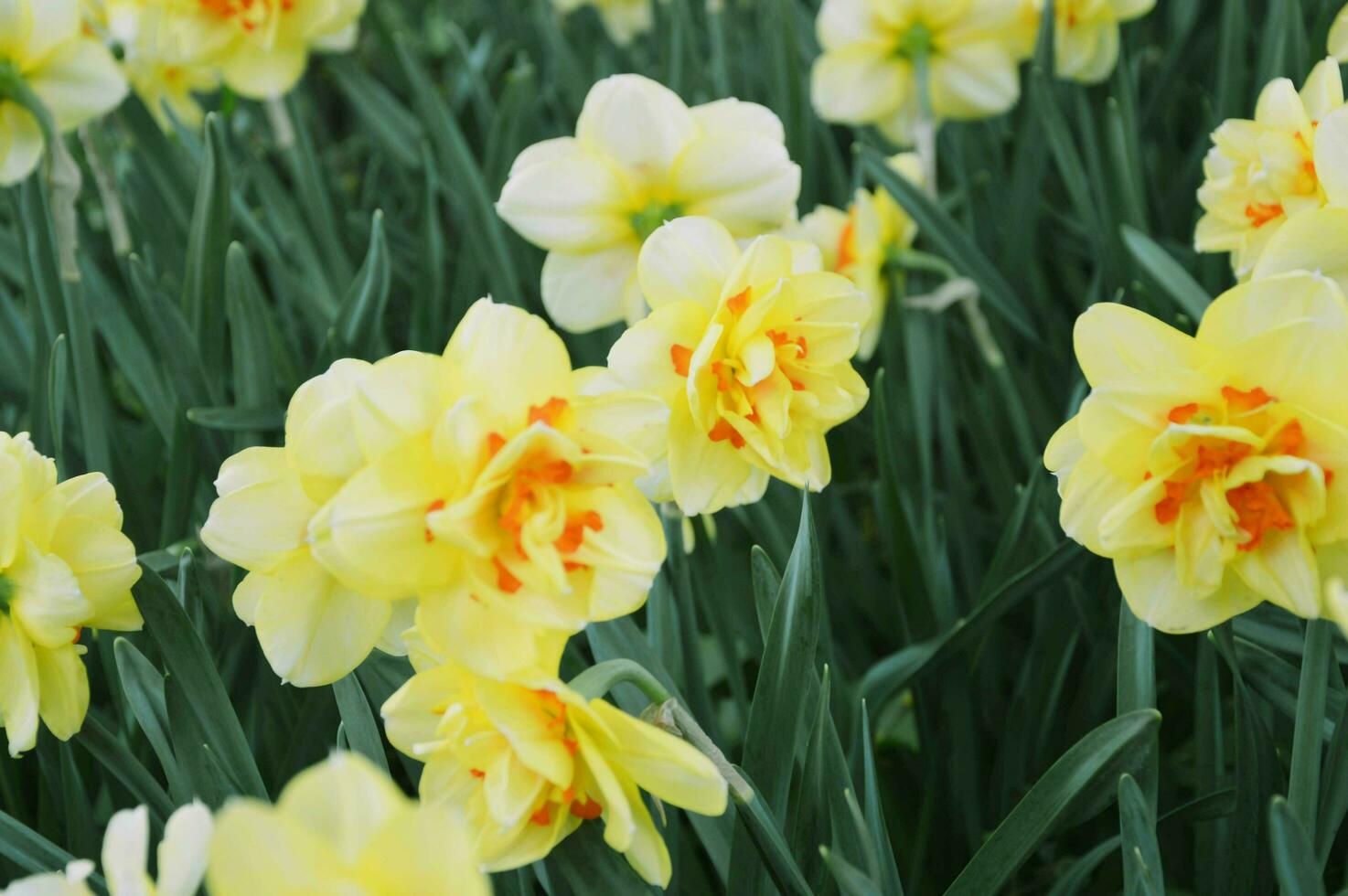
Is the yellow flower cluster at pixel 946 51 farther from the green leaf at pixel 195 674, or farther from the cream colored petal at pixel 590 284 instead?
the green leaf at pixel 195 674

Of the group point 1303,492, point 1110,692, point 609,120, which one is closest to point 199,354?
point 609,120

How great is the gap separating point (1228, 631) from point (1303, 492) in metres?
0.18

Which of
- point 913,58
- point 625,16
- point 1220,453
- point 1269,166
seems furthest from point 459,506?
point 625,16

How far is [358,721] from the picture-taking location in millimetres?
982

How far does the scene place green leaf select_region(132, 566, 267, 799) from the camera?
976mm

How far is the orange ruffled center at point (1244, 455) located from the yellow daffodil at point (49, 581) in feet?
2.57

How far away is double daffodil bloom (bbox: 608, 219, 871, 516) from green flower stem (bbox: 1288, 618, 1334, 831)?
376mm

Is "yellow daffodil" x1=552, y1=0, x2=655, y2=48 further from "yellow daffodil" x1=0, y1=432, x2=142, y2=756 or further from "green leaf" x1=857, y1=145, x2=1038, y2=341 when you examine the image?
"yellow daffodil" x1=0, y1=432, x2=142, y2=756

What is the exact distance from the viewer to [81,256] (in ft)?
6.26

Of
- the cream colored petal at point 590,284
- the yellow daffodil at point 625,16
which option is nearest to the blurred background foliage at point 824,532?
the yellow daffodil at point 625,16

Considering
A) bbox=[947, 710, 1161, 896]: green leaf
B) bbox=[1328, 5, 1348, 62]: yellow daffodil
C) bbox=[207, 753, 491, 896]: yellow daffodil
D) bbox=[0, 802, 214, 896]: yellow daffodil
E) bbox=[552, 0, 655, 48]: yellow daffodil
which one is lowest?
bbox=[947, 710, 1161, 896]: green leaf

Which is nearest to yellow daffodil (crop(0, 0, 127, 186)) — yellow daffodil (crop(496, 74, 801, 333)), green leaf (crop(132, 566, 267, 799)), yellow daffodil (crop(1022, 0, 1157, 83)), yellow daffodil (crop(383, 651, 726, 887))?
yellow daffodil (crop(496, 74, 801, 333))

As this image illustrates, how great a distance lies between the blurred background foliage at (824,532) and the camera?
3.24 feet

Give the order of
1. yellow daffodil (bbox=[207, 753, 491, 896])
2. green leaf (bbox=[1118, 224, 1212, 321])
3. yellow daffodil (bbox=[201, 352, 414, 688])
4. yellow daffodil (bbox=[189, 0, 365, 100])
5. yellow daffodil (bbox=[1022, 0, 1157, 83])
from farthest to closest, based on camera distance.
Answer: yellow daffodil (bbox=[189, 0, 365, 100]) → yellow daffodil (bbox=[1022, 0, 1157, 83]) → green leaf (bbox=[1118, 224, 1212, 321]) → yellow daffodil (bbox=[201, 352, 414, 688]) → yellow daffodil (bbox=[207, 753, 491, 896])
